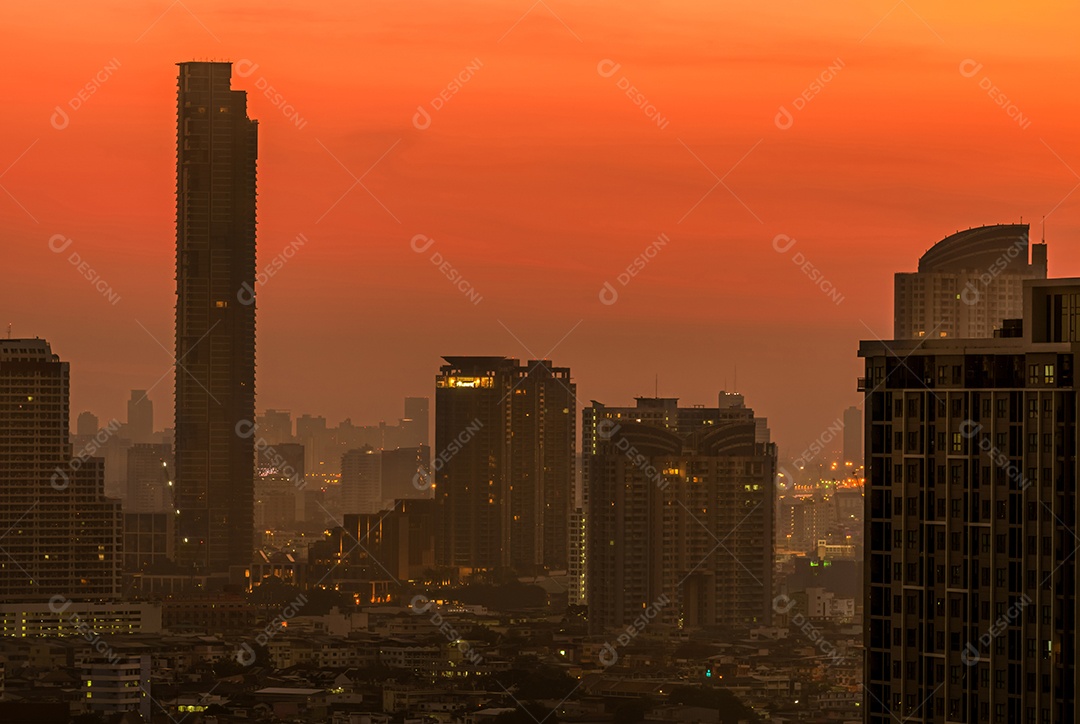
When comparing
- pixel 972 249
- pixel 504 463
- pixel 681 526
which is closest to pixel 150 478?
pixel 504 463

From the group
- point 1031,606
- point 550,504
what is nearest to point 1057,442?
point 1031,606

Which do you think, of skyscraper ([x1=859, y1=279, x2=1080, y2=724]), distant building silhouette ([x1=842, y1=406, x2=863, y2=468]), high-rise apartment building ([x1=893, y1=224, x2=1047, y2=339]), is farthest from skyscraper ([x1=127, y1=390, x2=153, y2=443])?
skyscraper ([x1=859, y1=279, x2=1080, y2=724])

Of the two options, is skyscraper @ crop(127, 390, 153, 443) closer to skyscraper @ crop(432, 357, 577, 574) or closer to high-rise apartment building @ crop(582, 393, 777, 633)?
skyscraper @ crop(432, 357, 577, 574)

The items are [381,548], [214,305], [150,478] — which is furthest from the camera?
[150,478]

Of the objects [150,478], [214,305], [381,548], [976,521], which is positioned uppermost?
[214,305]

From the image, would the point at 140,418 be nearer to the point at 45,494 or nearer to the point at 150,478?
the point at 150,478

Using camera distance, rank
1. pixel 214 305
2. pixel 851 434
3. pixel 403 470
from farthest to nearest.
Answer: pixel 403 470, pixel 214 305, pixel 851 434

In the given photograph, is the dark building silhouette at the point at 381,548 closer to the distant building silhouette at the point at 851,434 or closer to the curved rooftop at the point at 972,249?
Result: the distant building silhouette at the point at 851,434

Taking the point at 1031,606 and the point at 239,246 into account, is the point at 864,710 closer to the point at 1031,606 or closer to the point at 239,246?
the point at 1031,606
